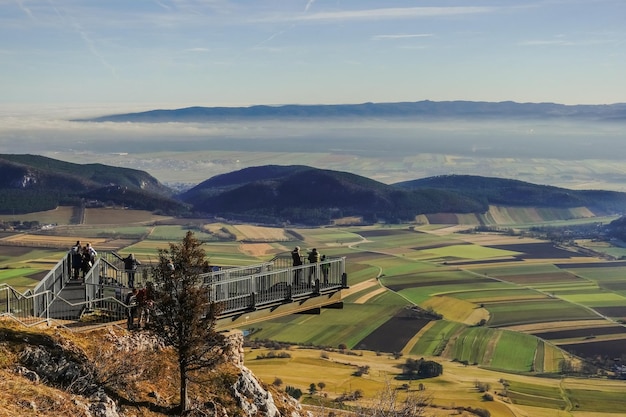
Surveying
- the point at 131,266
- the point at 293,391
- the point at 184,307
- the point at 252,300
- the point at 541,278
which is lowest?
the point at 541,278

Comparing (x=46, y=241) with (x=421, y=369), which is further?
(x=46, y=241)

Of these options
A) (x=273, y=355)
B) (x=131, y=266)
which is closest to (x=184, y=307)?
(x=131, y=266)

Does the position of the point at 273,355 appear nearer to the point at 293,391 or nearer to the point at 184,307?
the point at 293,391

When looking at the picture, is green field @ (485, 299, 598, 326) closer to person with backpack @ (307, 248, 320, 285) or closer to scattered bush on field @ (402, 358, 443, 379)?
scattered bush on field @ (402, 358, 443, 379)

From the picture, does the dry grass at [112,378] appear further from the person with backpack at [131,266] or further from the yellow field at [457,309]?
the yellow field at [457,309]

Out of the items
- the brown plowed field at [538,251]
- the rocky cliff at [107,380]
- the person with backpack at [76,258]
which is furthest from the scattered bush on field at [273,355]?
A: the brown plowed field at [538,251]

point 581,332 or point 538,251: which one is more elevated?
point 581,332

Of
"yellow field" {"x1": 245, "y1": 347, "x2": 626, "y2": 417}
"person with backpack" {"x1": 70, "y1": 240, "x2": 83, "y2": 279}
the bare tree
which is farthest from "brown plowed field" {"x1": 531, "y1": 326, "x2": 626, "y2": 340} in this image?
the bare tree
